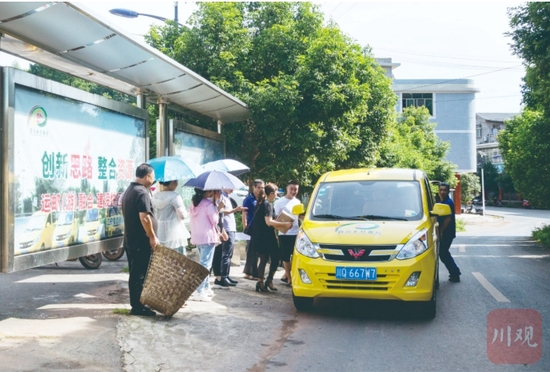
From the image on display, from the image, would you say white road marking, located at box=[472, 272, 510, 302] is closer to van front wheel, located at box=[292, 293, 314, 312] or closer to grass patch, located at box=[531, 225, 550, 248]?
van front wheel, located at box=[292, 293, 314, 312]

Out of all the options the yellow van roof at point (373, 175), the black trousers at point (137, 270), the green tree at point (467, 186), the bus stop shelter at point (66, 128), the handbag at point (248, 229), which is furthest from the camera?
the green tree at point (467, 186)

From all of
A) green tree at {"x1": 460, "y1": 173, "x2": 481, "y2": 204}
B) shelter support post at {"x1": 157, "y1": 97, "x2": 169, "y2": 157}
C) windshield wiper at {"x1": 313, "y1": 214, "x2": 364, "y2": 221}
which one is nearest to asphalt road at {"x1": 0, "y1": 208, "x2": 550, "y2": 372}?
windshield wiper at {"x1": 313, "y1": 214, "x2": 364, "y2": 221}

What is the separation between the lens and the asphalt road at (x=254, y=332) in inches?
216

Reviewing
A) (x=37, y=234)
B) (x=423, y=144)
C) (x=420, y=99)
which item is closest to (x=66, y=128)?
(x=37, y=234)

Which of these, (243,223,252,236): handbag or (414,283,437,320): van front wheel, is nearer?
(414,283,437,320): van front wheel

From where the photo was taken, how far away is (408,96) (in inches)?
2277

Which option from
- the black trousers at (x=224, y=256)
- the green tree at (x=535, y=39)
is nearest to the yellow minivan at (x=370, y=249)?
the black trousers at (x=224, y=256)

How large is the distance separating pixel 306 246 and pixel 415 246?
1.38m

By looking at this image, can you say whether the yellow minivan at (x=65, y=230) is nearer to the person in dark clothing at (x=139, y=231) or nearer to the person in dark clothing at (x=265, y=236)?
the person in dark clothing at (x=139, y=231)

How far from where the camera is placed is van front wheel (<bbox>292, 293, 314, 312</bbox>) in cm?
791

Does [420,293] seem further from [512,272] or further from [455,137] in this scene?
[455,137]

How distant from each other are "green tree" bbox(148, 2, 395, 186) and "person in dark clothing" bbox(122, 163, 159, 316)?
7785 mm

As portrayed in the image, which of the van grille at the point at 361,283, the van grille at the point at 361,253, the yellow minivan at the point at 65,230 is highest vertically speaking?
the yellow minivan at the point at 65,230

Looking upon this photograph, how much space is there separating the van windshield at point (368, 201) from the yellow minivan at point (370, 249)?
0.04ft
